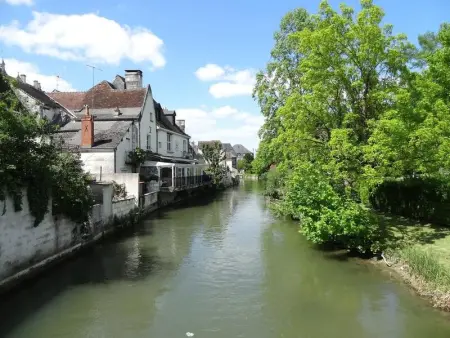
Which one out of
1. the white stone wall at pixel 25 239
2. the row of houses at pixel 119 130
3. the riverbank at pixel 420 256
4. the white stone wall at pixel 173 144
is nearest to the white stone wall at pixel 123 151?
the row of houses at pixel 119 130

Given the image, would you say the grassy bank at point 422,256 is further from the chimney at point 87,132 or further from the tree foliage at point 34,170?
the chimney at point 87,132

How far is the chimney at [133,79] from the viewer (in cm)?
4331

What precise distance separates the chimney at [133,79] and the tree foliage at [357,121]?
28.0 metres

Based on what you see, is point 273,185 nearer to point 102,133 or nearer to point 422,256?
point 102,133

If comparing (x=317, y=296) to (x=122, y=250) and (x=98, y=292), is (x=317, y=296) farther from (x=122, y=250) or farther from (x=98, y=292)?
(x=122, y=250)

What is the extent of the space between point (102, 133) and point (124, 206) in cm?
1008

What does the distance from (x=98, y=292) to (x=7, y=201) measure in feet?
13.0

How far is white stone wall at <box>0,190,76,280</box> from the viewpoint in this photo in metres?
12.1

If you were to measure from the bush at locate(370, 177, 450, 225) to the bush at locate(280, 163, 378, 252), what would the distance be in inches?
149

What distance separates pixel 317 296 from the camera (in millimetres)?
12641

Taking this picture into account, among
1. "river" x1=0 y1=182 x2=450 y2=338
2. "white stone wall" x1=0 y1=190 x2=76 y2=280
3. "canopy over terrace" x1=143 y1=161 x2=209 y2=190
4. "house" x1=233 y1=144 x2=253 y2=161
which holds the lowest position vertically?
"river" x1=0 y1=182 x2=450 y2=338

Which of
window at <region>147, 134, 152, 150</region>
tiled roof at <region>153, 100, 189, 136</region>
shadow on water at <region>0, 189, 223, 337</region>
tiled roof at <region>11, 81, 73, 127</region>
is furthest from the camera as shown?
tiled roof at <region>153, 100, 189, 136</region>

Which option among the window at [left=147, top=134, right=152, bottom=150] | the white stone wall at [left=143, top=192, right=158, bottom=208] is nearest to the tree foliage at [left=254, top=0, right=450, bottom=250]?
the white stone wall at [left=143, top=192, right=158, bottom=208]

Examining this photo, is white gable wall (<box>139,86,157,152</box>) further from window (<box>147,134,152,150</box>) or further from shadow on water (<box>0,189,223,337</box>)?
shadow on water (<box>0,189,223,337</box>)
